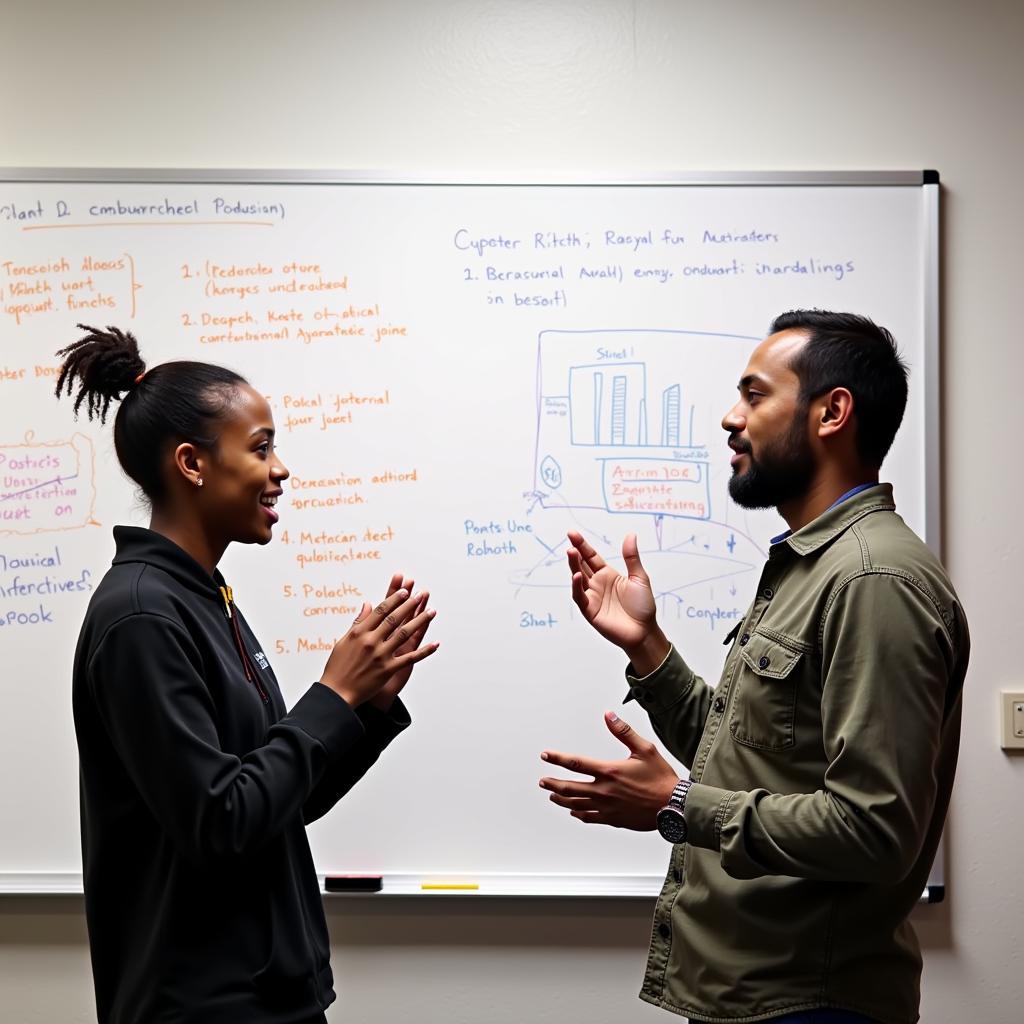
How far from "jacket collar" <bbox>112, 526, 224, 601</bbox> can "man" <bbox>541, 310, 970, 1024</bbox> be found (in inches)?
21.6

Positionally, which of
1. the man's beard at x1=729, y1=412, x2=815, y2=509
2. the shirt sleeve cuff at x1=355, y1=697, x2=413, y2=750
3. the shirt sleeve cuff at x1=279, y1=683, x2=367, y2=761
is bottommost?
the shirt sleeve cuff at x1=355, y1=697, x2=413, y2=750

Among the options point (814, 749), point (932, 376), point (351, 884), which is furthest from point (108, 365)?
point (932, 376)

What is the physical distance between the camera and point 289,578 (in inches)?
84.7

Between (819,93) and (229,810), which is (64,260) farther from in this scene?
(819,93)

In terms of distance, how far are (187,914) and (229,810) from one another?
0.15m

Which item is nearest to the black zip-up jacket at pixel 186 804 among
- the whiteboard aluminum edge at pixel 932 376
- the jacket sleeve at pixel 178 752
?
the jacket sleeve at pixel 178 752

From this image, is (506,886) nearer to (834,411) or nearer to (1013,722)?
(1013,722)

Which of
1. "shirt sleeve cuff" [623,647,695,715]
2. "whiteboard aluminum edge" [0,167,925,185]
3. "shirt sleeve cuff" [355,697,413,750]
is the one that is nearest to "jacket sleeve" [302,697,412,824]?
"shirt sleeve cuff" [355,697,413,750]

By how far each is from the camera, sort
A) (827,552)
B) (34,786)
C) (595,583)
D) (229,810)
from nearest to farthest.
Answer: (229,810), (827,552), (595,583), (34,786)

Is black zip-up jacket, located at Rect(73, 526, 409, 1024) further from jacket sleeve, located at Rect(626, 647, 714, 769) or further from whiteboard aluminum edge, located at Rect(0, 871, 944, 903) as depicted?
whiteboard aluminum edge, located at Rect(0, 871, 944, 903)

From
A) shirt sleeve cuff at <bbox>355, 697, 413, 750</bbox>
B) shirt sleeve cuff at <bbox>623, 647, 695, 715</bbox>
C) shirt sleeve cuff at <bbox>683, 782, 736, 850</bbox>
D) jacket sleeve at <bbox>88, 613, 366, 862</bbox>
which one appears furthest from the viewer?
shirt sleeve cuff at <bbox>623, 647, 695, 715</bbox>

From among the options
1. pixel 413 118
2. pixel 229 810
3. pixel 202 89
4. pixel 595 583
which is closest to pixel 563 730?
pixel 595 583

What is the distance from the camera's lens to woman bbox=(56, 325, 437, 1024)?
1135mm

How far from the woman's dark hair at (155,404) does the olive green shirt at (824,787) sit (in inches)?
30.9
